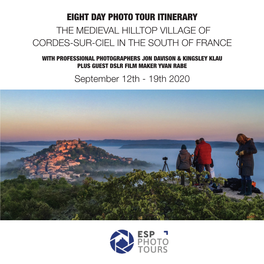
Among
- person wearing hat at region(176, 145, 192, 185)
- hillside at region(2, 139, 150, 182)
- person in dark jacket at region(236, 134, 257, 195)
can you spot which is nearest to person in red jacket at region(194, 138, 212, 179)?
person wearing hat at region(176, 145, 192, 185)

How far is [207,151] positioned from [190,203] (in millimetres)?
5610

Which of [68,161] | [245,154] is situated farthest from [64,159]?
[245,154]

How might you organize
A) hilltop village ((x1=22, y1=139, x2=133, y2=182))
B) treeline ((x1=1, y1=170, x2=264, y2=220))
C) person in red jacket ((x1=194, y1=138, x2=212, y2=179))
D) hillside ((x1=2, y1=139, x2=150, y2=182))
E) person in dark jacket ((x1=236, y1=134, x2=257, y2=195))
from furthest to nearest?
hilltop village ((x1=22, y1=139, x2=133, y2=182))
hillside ((x1=2, y1=139, x2=150, y2=182))
person in red jacket ((x1=194, y1=138, x2=212, y2=179))
person in dark jacket ((x1=236, y1=134, x2=257, y2=195))
treeline ((x1=1, y1=170, x2=264, y2=220))

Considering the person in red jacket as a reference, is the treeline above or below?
below

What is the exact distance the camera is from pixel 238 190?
31.4 ft

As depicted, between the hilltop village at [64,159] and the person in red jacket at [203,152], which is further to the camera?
the hilltop village at [64,159]

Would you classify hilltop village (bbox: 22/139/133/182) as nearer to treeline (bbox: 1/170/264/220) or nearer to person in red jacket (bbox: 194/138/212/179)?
person in red jacket (bbox: 194/138/212/179)
